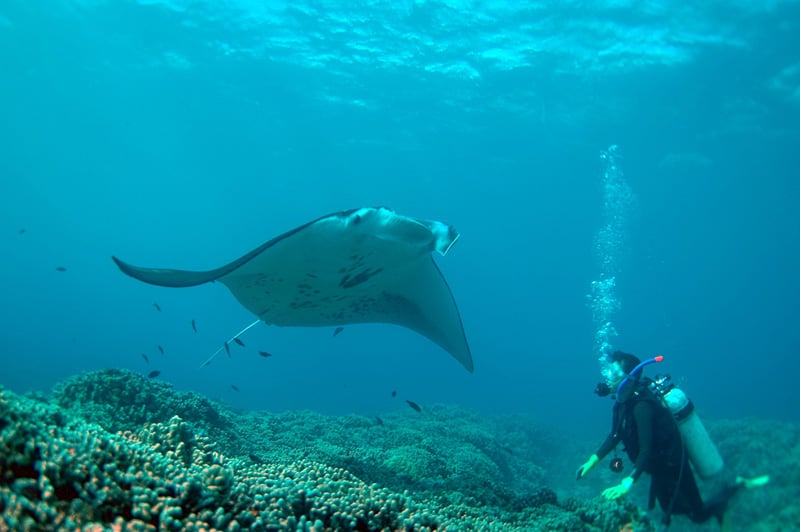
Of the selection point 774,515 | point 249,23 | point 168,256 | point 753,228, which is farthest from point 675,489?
point 168,256

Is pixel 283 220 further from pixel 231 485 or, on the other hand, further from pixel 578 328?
pixel 578 328

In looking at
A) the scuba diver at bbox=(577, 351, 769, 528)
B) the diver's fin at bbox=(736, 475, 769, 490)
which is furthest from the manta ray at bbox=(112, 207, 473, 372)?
the diver's fin at bbox=(736, 475, 769, 490)

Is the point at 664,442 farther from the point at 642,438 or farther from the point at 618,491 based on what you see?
the point at 618,491

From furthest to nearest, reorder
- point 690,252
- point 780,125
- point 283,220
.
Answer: point 283,220
point 690,252
point 780,125

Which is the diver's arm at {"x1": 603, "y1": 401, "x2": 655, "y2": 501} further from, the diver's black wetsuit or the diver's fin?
the diver's fin

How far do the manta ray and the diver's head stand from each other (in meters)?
2.32

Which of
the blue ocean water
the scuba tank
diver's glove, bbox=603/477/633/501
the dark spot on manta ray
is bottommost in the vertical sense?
diver's glove, bbox=603/477/633/501

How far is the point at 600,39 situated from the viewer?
22.0 m

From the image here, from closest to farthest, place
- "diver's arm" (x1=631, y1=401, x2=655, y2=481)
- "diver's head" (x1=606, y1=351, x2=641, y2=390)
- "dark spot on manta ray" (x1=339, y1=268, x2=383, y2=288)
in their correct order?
"dark spot on manta ray" (x1=339, y1=268, x2=383, y2=288) < "diver's arm" (x1=631, y1=401, x2=655, y2=481) < "diver's head" (x1=606, y1=351, x2=641, y2=390)

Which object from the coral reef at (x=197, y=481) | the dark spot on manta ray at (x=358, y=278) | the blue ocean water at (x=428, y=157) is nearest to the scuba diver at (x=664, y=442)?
the coral reef at (x=197, y=481)

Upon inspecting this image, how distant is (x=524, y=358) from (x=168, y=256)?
91.7 meters

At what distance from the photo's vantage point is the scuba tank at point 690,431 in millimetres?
6895

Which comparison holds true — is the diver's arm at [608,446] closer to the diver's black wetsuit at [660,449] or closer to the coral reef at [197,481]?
the diver's black wetsuit at [660,449]

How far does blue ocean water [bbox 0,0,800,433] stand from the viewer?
2370 centimetres
